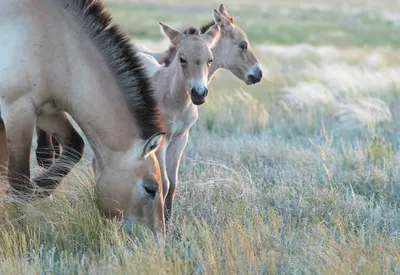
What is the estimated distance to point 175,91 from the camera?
6.76m

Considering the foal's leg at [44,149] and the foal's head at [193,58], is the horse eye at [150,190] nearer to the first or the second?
the foal's head at [193,58]

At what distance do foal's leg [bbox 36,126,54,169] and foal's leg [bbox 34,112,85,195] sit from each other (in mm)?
820

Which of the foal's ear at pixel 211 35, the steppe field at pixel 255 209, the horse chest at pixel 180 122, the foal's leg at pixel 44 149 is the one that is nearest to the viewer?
→ the steppe field at pixel 255 209

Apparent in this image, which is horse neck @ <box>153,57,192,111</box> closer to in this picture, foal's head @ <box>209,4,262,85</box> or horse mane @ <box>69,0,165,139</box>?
horse mane @ <box>69,0,165,139</box>

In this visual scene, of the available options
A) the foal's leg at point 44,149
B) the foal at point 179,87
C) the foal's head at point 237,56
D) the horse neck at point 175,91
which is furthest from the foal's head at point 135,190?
the foal's head at point 237,56

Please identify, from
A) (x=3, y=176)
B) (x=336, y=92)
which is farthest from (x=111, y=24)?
(x=336, y=92)

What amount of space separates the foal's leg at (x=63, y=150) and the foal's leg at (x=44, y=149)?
820 mm

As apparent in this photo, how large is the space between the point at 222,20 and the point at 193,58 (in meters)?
2.06

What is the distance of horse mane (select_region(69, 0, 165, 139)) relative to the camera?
5590 millimetres

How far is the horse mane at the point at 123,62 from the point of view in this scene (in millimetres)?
5590

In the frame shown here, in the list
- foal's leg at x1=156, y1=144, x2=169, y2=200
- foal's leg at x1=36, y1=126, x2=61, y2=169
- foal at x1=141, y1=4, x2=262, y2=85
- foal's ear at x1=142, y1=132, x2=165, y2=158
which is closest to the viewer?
foal's ear at x1=142, y1=132, x2=165, y2=158

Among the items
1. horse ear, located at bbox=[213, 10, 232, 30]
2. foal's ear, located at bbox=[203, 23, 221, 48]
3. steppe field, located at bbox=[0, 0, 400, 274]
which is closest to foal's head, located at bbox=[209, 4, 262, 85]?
horse ear, located at bbox=[213, 10, 232, 30]

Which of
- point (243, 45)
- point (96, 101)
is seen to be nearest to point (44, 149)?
point (96, 101)

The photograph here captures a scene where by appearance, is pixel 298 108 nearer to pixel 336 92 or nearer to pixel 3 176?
pixel 336 92
